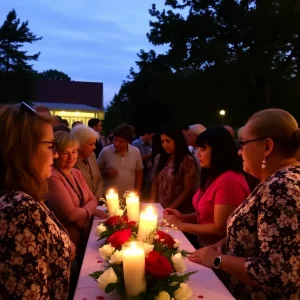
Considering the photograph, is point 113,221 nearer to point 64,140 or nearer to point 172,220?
point 172,220

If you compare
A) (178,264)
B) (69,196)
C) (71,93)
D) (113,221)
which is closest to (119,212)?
(113,221)

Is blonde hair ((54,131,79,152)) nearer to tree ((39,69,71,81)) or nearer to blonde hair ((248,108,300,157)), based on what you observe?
blonde hair ((248,108,300,157))

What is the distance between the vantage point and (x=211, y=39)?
21.8 meters

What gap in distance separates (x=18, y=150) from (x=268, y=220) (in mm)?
1121

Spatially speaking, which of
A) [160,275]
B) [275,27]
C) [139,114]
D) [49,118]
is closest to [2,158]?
[49,118]

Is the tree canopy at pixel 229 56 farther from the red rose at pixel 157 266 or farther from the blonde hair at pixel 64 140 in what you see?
the red rose at pixel 157 266

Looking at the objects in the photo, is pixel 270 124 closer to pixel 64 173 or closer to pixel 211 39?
pixel 64 173

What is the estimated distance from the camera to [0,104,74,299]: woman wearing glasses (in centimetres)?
157

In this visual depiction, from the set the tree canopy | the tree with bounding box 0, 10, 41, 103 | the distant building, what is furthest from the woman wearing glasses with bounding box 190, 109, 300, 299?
the distant building

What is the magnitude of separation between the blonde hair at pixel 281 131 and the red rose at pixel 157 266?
779mm

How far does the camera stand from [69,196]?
3225 millimetres

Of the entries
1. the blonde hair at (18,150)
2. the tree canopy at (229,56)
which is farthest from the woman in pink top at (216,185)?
the tree canopy at (229,56)

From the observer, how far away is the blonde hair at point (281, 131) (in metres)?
2.04

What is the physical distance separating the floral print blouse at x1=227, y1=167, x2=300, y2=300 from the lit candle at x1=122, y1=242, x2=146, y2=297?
52 cm
